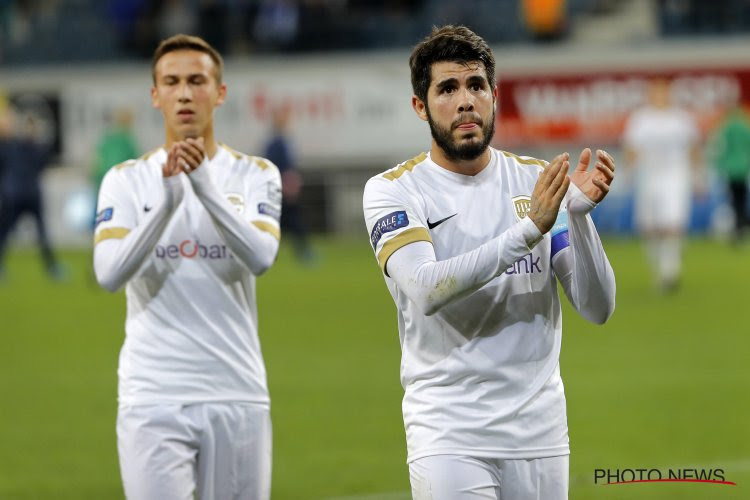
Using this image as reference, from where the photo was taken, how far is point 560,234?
14.6 feet

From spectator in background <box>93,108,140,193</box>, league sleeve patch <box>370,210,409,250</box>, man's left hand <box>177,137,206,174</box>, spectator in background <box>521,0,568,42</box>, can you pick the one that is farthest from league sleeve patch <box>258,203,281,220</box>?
spectator in background <box>521,0,568,42</box>

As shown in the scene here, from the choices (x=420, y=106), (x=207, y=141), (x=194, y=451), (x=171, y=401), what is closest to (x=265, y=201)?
(x=207, y=141)

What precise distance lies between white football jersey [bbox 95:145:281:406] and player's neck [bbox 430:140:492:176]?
1.05m

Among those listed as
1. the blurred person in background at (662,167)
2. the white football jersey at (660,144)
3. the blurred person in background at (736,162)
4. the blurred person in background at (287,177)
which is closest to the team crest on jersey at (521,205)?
the blurred person in background at (662,167)

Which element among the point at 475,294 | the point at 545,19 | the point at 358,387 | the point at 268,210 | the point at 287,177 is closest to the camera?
the point at 475,294

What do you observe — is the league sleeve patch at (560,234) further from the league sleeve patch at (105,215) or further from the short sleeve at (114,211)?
the league sleeve patch at (105,215)

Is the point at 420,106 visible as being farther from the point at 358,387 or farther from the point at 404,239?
the point at 358,387

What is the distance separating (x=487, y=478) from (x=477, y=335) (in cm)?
45

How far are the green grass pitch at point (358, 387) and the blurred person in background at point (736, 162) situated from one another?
432cm

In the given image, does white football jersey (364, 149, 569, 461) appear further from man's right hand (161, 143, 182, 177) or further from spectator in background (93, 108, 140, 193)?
spectator in background (93, 108, 140, 193)

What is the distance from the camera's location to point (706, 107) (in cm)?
2633

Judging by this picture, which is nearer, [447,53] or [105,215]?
[447,53]

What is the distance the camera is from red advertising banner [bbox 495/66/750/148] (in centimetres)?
2616

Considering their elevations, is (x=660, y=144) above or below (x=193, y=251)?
above
